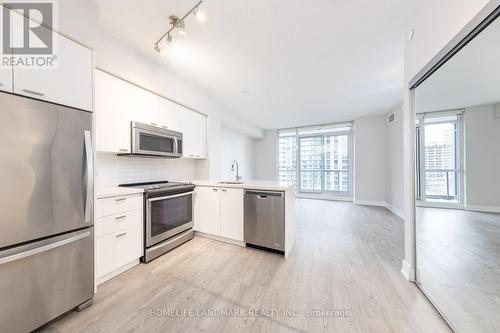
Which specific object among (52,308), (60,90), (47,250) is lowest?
(52,308)

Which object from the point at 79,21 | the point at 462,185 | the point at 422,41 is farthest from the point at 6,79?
the point at 462,185

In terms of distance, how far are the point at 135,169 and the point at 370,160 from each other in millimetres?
6126

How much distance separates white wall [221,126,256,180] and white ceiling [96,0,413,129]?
1.92 meters

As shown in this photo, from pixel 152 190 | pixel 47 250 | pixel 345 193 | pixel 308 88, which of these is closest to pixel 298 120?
pixel 308 88

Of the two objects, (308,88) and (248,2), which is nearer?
(248,2)

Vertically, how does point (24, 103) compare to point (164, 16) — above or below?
below

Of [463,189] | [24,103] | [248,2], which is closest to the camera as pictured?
[24,103]

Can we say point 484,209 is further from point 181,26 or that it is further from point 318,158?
point 318,158

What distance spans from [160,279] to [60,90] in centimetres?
193

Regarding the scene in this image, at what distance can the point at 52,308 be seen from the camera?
1.32 metres

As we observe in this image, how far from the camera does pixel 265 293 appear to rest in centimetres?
170

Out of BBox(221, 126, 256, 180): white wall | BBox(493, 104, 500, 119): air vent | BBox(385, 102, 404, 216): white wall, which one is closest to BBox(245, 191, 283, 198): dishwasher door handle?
BBox(493, 104, 500, 119): air vent

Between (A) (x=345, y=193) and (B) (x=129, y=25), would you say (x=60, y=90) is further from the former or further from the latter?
(A) (x=345, y=193)

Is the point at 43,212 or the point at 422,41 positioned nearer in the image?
the point at 43,212
